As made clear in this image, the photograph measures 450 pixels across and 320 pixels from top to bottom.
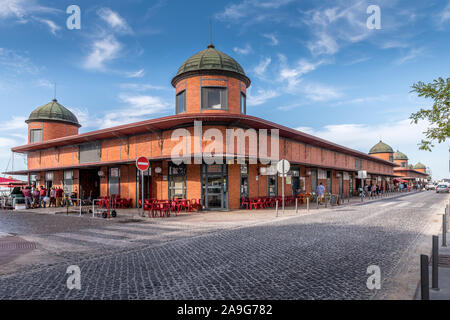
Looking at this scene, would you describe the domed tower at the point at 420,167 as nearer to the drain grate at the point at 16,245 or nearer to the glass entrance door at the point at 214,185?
the glass entrance door at the point at 214,185

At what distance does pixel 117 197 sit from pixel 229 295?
753 inches

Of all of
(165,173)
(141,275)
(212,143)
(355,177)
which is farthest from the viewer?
(355,177)

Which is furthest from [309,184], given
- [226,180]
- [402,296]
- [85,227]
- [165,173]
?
[402,296]

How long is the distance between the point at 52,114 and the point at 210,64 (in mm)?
23041

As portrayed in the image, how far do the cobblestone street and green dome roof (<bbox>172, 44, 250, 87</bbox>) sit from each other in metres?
13.0

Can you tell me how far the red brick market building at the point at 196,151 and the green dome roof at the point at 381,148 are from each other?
47.5m

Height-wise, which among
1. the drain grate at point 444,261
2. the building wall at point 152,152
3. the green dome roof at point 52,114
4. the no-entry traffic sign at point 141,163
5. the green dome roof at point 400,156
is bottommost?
the drain grate at point 444,261

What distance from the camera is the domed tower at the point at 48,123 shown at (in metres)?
32.8

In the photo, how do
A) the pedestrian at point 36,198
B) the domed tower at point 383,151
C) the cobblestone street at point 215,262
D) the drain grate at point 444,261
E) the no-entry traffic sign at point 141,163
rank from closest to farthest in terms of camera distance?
the cobblestone street at point 215,262
the drain grate at point 444,261
the no-entry traffic sign at point 141,163
the pedestrian at point 36,198
the domed tower at point 383,151

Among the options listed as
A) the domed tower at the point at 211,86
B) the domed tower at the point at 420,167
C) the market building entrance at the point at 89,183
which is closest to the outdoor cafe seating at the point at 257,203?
the domed tower at the point at 211,86

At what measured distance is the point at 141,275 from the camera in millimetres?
5191

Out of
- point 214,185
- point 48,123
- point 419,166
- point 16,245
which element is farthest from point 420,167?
point 16,245

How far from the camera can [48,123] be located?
1304 inches

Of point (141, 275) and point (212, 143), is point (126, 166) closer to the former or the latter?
point (212, 143)
